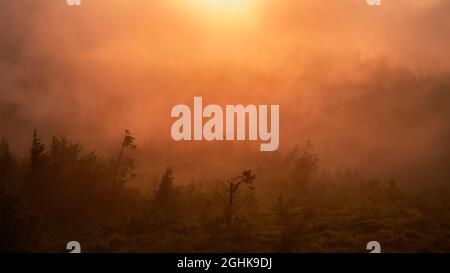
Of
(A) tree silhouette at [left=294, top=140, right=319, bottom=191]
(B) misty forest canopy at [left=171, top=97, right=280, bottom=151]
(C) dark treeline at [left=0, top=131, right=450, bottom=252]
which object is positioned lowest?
(C) dark treeline at [left=0, top=131, right=450, bottom=252]

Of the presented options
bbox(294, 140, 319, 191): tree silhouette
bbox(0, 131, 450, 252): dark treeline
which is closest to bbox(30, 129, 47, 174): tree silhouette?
bbox(0, 131, 450, 252): dark treeline

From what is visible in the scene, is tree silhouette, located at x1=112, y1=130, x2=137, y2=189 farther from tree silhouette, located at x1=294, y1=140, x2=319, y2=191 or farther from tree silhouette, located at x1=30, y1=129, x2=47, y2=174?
tree silhouette, located at x1=294, y1=140, x2=319, y2=191

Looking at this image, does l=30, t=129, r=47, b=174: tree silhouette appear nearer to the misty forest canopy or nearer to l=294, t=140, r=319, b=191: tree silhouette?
the misty forest canopy

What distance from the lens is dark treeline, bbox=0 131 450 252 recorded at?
15.9 feet

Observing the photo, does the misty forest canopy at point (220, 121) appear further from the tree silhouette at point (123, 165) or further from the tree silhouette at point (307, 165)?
the tree silhouette at point (123, 165)

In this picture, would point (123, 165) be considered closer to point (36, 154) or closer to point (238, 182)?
point (36, 154)

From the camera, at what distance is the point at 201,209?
4.91 metres

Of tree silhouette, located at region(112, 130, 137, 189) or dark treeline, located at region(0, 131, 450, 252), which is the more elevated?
tree silhouette, located at region(112, 130, 137, 189)

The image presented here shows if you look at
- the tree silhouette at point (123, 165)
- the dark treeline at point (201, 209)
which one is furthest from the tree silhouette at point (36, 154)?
the tree silhouette at point (123, 165)

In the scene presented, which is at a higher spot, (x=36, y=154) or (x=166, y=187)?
(x=36, y=154)

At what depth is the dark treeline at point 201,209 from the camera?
4844mm

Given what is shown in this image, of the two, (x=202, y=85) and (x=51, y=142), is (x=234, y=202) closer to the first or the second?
(x=202, y=85)

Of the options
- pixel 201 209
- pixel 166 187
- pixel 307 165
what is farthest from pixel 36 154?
pixel 307 165
